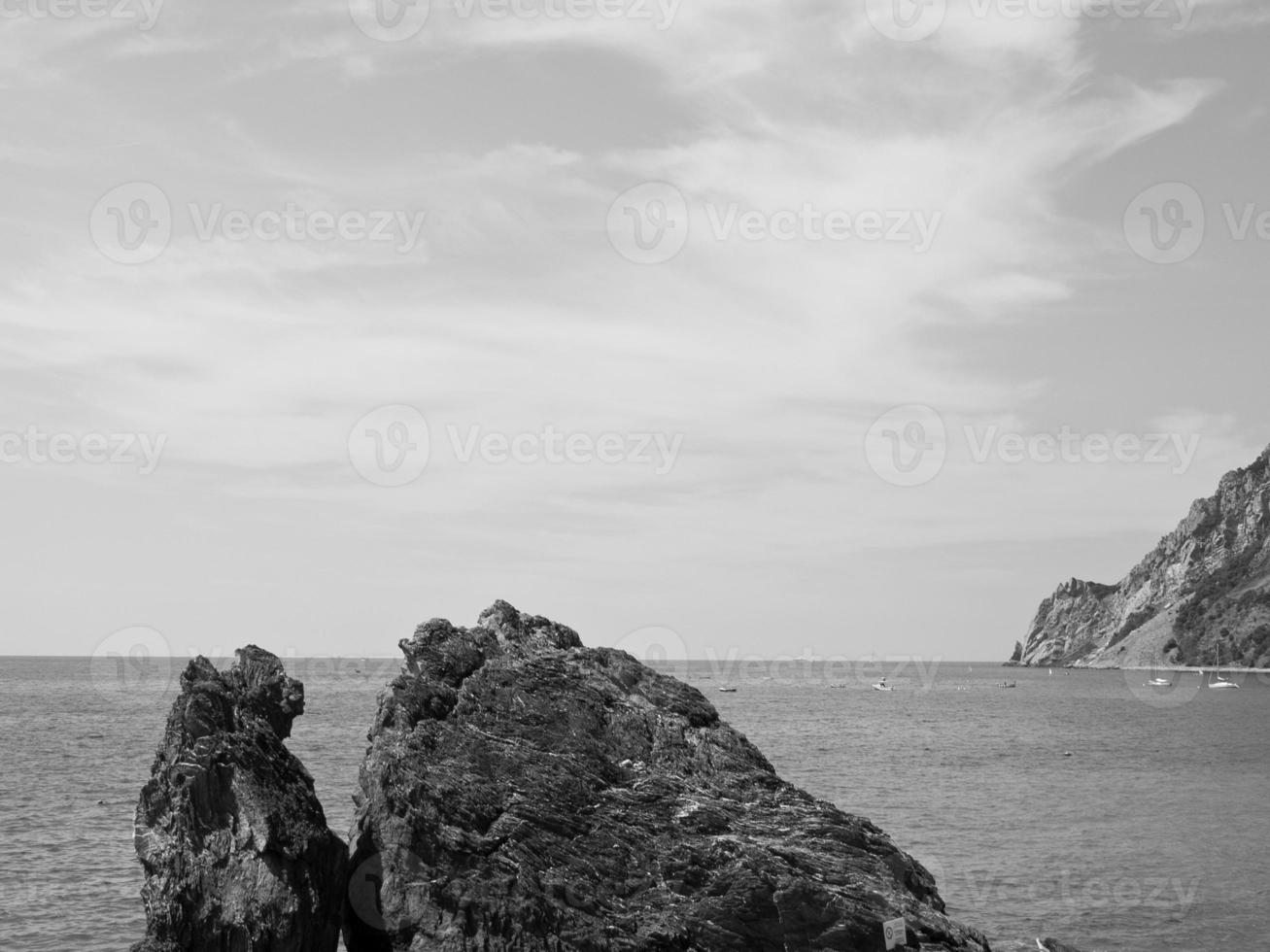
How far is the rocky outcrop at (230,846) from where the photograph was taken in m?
21.3

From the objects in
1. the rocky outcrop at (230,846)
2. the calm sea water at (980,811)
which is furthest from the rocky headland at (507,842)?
the calm sea water at (980,811)

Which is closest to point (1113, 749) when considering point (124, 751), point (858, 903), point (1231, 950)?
point (1231, 950)

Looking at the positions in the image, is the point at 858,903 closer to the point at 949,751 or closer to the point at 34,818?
the point at 34,818

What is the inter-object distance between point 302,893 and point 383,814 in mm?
2089

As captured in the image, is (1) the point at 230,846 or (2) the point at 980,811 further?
(2) the point at 980,811

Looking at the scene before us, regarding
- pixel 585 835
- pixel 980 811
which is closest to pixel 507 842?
pixel 585 835

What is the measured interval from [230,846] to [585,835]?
21.9ft

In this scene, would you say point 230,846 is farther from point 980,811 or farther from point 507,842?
point 980,811

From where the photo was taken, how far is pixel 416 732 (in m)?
23.9

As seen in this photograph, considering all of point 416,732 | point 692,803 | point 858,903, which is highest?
point 416,732

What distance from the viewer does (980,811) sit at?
186ft

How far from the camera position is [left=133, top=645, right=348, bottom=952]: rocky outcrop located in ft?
69.8

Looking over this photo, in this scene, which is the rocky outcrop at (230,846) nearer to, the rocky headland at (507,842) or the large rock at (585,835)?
the rocky headland at (507,842)

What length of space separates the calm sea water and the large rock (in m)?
11.4
